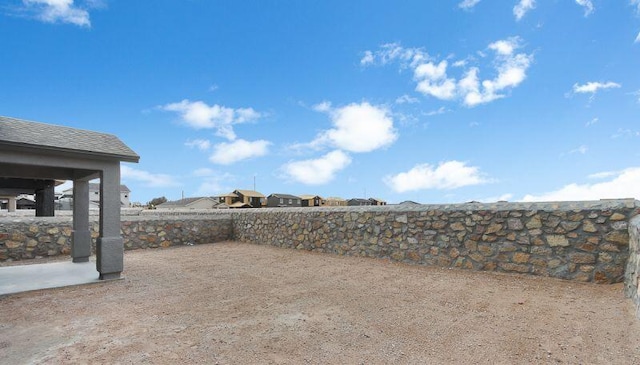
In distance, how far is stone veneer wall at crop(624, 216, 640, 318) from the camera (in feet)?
14.7

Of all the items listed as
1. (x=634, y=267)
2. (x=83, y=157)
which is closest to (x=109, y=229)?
(x=83, y=157)

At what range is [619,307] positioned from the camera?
4.52m

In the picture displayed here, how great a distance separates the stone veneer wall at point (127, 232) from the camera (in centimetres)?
953

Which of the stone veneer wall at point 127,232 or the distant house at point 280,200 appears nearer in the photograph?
the stone veneer wall at point 127,232

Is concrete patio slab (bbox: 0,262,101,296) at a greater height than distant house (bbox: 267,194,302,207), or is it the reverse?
distant house (bbox: 267,194,302,207)

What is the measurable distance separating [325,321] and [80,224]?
8088mm

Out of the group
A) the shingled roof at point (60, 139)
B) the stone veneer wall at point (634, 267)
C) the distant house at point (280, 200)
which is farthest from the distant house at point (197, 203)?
the stone veneer wall at point (634, 267)

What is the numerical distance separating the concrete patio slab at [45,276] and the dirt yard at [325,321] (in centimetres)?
39

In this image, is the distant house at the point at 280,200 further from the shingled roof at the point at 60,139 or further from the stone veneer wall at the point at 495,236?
the shingled roof at the point at 60,139

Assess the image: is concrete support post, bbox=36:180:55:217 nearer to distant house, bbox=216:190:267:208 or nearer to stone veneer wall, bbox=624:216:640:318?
stone veneer wall, bbox=624:216:640:318

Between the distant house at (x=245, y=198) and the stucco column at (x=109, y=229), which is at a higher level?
the distant house at (x=245, y=198)

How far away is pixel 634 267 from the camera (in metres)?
4.79

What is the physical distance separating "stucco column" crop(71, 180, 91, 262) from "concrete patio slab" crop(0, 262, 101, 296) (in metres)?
0.30

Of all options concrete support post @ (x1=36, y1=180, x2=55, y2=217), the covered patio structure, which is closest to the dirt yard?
the covered patio structure
